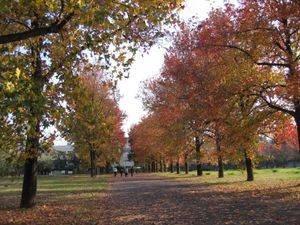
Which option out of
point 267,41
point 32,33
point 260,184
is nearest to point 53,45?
point 32,33

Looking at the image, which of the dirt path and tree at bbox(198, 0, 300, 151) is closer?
the dirt path

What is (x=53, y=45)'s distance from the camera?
12.6 m

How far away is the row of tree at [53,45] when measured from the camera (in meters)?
8.52

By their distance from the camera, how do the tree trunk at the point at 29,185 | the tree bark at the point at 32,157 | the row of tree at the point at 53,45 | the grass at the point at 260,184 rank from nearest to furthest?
the row of tree at the point at 53,45
the tree bark at the point at 32,157
the tree trunk at the point at 29,185
the grass at the point at 260,184

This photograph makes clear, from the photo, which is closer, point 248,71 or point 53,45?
point 53,45

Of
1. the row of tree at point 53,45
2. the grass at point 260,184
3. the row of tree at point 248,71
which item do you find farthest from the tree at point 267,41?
the row of tree at point 53,45

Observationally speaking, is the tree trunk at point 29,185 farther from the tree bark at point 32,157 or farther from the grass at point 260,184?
the grass at point 260,184

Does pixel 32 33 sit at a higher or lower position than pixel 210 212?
higher

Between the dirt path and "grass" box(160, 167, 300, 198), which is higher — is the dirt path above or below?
below

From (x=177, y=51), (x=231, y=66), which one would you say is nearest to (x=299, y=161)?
(x=177, y=51)

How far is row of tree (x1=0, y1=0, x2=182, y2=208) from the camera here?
8516 mm

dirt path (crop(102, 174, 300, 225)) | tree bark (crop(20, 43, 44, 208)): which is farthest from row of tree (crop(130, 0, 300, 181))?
tree bark (crop(20, 43, 44, 208))

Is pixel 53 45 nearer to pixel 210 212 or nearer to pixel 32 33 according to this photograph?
pixel 32 33

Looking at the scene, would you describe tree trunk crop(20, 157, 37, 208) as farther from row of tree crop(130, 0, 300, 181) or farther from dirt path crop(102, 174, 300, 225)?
row of tree crop(130, 0, 300, 181)
